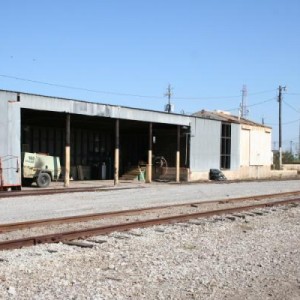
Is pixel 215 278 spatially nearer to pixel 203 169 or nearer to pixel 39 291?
pixel 39 291

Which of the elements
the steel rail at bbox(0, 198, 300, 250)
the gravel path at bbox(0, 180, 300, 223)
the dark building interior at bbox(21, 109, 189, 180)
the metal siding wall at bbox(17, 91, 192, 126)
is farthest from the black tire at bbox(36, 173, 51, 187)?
the steel rail at bbox(0, 198, 300, 250)

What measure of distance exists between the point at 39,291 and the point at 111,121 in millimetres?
29470

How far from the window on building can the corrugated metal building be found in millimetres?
83

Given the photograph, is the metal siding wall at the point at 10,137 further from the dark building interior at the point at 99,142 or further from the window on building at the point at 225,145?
the window on building at the point at 225,145

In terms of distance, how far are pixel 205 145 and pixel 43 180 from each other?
15362 millimetres

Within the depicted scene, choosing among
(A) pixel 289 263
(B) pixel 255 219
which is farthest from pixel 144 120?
(A) pixel 289 263

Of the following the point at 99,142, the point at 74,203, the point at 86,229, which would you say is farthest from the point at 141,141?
the point at 86,229

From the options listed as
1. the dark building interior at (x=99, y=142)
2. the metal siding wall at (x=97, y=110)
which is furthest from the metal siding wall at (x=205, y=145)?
the metal siding wall at (x=97, y=110)

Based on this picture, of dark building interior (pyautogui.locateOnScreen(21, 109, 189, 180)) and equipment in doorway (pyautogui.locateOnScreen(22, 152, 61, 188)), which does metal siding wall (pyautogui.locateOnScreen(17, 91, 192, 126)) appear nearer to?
dark building interior (pyautogui.locateOnScreen(21, 109, 189, 180))

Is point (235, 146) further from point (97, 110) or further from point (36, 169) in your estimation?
point (36, 169)

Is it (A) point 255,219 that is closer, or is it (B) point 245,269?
(B) point 245,269

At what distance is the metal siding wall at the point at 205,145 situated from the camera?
38.3m

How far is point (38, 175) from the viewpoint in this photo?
2806cm

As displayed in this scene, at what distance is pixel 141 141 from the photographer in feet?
142
